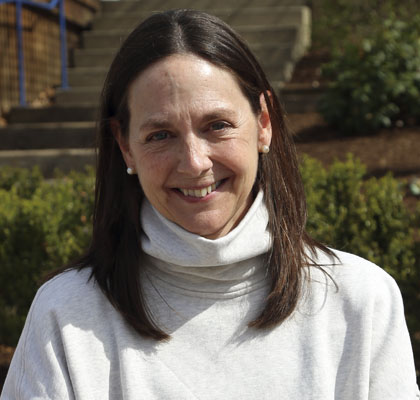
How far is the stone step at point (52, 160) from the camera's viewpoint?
6.70 meters

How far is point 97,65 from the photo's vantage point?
31.4 ft

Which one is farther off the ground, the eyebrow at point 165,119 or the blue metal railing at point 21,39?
the blue metal railing at point 21,39

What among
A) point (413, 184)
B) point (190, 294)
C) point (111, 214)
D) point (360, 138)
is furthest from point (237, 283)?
point (360, 138)

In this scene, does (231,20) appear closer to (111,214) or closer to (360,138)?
(360,138)

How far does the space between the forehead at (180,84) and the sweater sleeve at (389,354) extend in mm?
754

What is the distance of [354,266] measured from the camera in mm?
2094

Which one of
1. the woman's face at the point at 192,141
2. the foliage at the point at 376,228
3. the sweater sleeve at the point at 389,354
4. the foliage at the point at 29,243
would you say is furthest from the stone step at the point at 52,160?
the sweater sleeve at the point at 389,354

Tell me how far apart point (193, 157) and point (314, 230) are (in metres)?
1.87

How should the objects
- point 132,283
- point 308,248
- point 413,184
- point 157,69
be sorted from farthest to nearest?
point 413,184, point 308,248, point 132,283, point 157,69

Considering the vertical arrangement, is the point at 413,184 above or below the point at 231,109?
below

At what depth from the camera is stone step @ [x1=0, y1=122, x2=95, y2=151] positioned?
7578mm

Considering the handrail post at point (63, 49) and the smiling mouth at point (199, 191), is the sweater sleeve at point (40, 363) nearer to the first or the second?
the smiling mouth at point (199, 191)

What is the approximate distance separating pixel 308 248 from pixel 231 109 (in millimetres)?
556

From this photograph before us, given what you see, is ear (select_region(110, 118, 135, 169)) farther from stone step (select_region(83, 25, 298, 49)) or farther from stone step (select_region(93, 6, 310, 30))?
stone step (select_region(93, 6, 310, 30))
